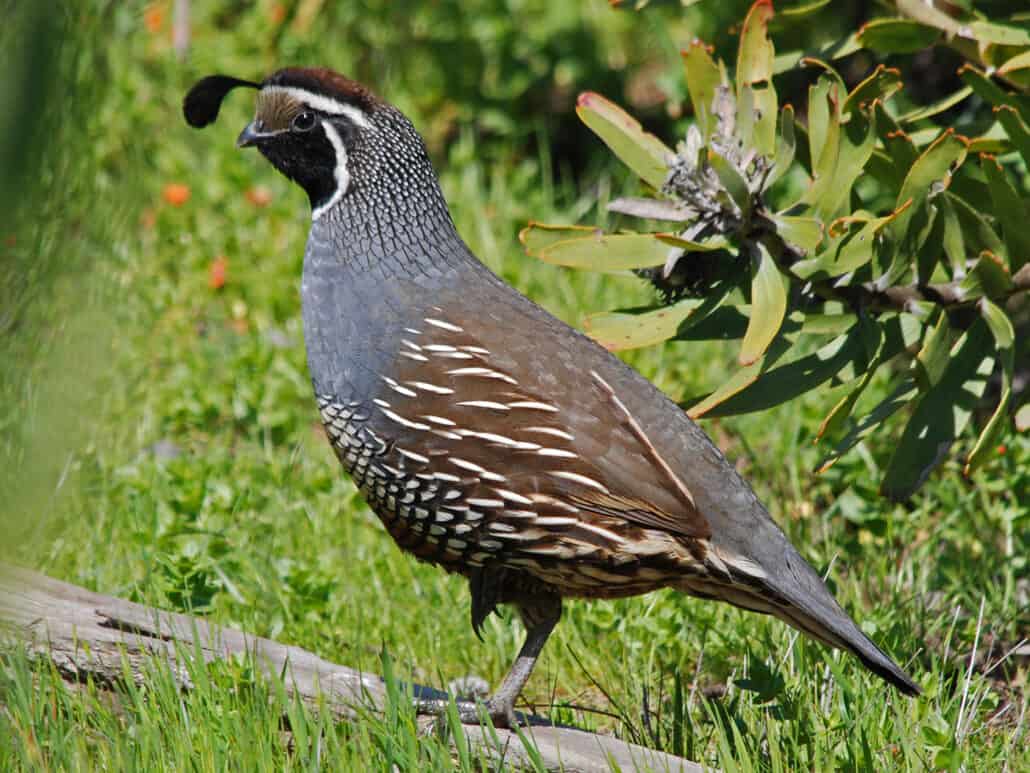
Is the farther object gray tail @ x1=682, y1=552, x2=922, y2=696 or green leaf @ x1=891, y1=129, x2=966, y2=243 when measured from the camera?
green leaf @ x1=891, y1=129, x2=966, y2=243

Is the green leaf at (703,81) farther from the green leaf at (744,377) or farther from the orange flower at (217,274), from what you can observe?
the orange flower at (217,274)

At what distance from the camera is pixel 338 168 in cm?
381

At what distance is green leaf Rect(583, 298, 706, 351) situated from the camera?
3.52m

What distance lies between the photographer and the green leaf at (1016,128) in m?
3.38

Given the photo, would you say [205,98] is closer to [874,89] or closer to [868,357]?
[874,89]

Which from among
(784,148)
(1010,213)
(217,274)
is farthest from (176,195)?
(1010,213)

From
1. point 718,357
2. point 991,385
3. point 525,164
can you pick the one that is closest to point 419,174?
point 718,357

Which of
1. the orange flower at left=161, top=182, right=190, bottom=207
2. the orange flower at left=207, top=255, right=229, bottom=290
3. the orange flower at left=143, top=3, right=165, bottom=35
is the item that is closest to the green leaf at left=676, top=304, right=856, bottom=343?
the orange flower at left=207, top=255, right=229, bottom=290

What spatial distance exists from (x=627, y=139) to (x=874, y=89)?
635mm

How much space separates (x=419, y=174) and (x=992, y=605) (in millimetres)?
2106

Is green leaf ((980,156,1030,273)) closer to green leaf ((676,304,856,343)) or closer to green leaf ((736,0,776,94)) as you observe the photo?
green leaf ((676,304,856,343))

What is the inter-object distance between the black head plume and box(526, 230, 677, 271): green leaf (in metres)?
1.28

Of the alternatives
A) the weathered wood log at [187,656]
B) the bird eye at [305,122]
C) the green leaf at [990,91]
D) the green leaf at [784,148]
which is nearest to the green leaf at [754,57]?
the green leaf at [784,148]

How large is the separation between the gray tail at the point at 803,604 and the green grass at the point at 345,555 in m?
0.09
